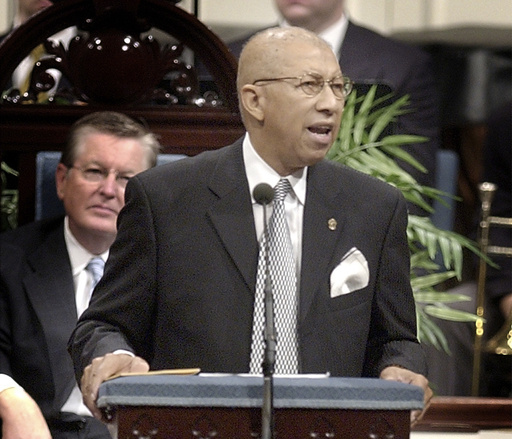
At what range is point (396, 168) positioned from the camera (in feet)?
12.7

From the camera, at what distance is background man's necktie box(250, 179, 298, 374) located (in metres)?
2.64

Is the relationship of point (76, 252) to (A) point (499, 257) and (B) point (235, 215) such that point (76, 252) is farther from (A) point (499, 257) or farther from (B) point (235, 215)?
(A) point (499, 257)

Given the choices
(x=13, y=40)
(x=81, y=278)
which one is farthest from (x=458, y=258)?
(x=13, y=40)

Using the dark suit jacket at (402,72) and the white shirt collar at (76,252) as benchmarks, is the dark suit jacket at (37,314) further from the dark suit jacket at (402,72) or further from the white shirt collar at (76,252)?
the dark suit jacket at (402,72)

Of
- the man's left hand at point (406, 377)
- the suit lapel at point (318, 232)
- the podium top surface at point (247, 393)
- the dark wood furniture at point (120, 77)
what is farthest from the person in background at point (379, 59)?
the podium top surface at point (247, 393)

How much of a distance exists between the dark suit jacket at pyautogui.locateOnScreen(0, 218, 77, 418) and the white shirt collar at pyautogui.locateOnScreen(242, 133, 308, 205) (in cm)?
94

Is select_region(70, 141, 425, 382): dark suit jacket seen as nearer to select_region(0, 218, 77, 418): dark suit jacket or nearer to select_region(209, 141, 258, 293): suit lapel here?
select_region(209, 141, 258, 293): suit lapel

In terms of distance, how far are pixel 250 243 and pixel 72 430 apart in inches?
39.8

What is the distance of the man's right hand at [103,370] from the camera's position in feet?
7.97

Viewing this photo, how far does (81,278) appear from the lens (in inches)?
142

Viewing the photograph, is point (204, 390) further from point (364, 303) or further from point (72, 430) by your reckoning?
Answer: point (72, 430)

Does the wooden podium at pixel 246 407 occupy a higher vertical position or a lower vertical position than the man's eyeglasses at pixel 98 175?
lower

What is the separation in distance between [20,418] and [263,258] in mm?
855

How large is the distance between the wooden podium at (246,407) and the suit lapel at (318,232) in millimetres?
451
